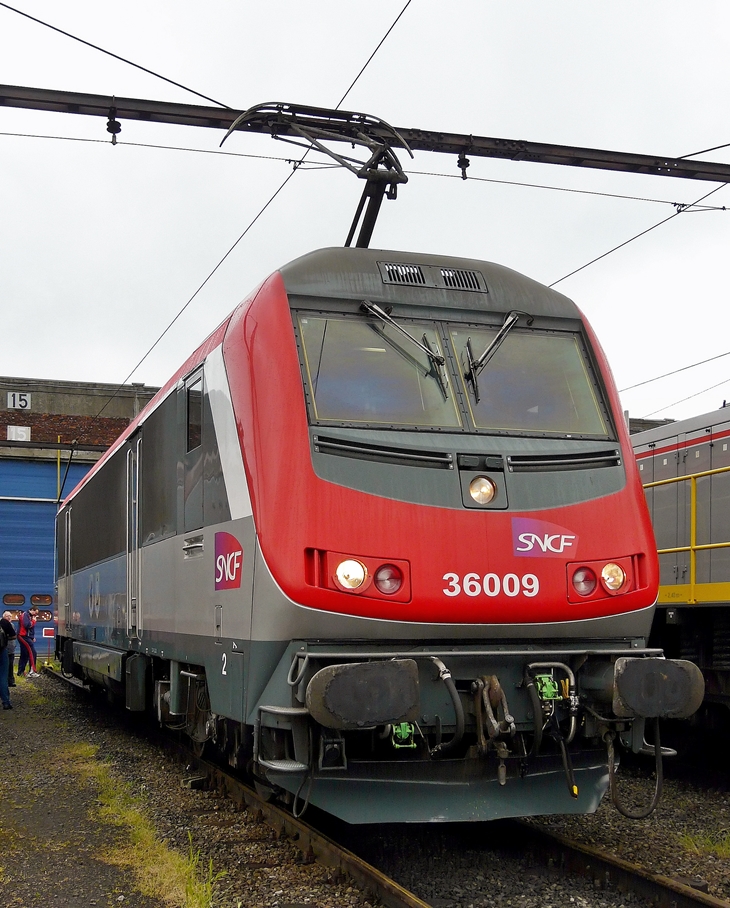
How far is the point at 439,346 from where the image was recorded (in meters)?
5.94

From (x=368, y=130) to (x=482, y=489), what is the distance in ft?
14.7

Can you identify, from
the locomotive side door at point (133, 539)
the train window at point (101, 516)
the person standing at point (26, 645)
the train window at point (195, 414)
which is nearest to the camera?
the train window at point (195, 414)

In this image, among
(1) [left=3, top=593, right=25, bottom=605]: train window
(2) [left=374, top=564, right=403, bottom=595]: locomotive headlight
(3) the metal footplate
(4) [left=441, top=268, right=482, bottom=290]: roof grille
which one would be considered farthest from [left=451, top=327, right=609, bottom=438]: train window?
(1) [left=3, top=593, right=25, bottom=605]: train window

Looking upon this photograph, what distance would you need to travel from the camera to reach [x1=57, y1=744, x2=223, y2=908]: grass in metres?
5.27

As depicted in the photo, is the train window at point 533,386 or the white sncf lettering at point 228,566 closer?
the white sncf lettering at point 228,566

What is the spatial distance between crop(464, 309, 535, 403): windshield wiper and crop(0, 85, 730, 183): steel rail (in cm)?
275

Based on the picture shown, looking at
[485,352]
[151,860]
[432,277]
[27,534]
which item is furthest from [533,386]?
[27,534]

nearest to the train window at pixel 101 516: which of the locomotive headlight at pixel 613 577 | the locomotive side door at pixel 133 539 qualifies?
the locomotive side door at pixel 133 539

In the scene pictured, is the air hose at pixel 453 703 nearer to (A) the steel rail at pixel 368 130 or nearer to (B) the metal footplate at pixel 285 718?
(B) the metal footplate at pixel 285 718

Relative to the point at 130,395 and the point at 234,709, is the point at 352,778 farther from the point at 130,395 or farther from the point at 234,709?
the point at 130,395

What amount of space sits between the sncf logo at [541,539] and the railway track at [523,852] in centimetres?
164

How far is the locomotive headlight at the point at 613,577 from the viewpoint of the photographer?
5.48m

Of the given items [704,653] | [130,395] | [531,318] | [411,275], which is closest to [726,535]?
[704,653]

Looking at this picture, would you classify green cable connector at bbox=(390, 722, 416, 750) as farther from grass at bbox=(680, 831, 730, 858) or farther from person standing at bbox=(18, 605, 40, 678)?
person standing at bbox=(18, 605, 40, 678)
